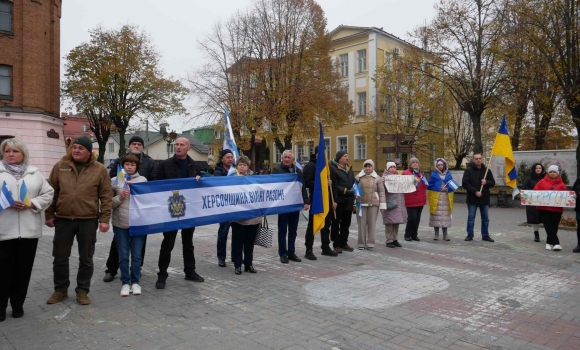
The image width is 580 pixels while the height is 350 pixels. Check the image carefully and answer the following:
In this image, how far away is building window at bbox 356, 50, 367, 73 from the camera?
150 ft

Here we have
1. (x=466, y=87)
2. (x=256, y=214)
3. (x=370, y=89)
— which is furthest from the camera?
(x=370, y=89)

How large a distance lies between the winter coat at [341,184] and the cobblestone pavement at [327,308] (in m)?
1.12

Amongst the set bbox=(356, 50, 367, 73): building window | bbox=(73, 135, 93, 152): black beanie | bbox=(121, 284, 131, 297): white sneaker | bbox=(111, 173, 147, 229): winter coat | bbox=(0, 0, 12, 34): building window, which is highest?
bbox=(356, 50, 367, 73): building window

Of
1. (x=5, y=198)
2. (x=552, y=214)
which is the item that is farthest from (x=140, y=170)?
(x=552, y=214)

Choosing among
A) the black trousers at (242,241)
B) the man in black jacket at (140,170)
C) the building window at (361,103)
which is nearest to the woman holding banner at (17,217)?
the man in black jacket at (140,170)

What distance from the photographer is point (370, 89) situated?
4481 centimetres

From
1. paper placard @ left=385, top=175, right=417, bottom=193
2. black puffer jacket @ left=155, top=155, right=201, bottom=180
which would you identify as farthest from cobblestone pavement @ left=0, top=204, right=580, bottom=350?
paper placard @ left=385, top=175, right=417, bottom=193

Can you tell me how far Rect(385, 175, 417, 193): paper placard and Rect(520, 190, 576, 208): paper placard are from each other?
259 cm

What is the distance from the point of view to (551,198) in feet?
31.3

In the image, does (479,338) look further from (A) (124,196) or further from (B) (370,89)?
(B) (370,89)

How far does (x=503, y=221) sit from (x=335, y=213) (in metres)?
9.25

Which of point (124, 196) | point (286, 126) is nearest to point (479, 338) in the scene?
point (124, 196)

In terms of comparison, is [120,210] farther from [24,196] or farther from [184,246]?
[24,196]

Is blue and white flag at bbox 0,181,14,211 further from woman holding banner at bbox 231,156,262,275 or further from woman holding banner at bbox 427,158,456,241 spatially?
woman holding banner at bbox 427,158,456,241
